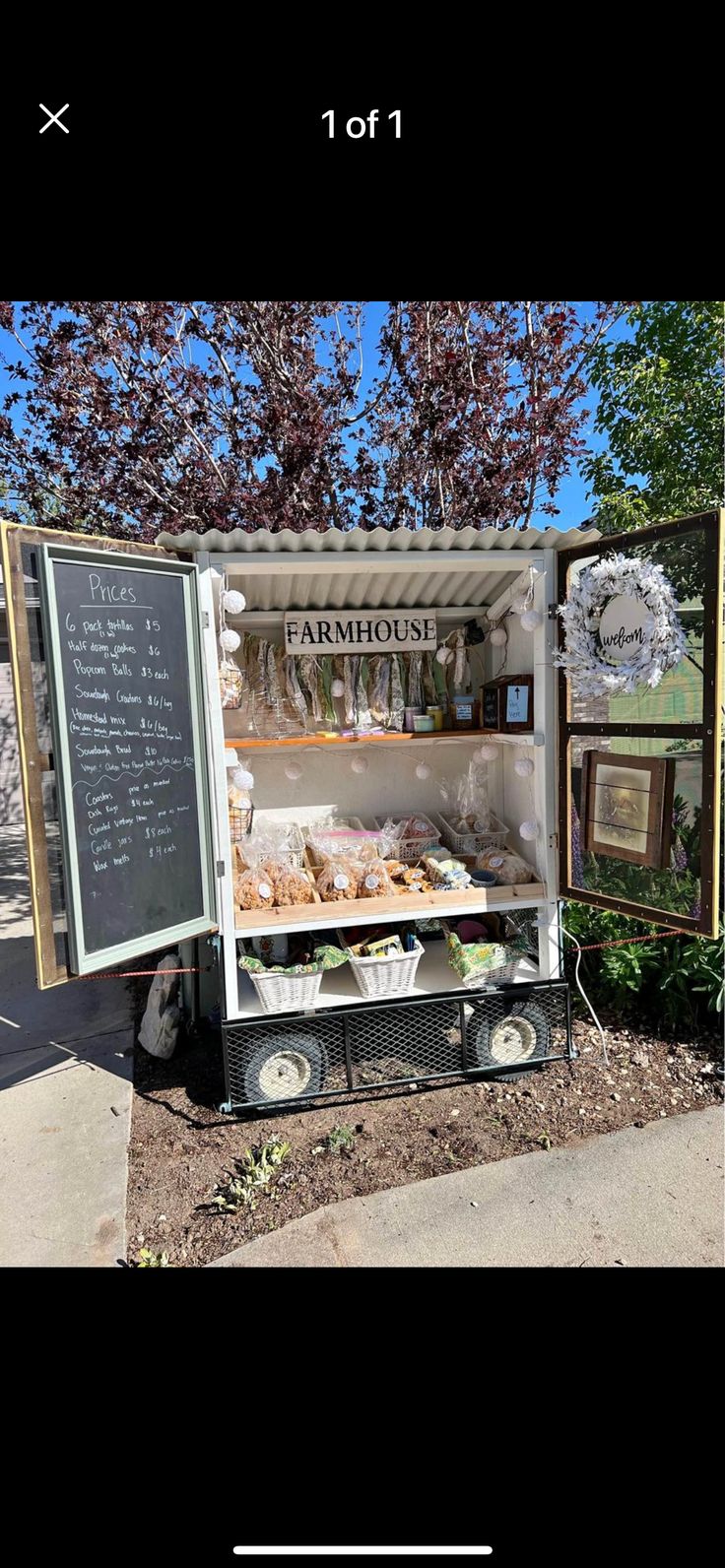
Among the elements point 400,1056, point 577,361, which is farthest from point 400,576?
point 577,361

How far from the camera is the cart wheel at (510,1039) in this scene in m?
3.77

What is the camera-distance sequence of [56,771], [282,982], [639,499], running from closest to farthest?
[56,771] < [282,982] < [639,499]

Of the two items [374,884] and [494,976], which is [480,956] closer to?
[494,976]

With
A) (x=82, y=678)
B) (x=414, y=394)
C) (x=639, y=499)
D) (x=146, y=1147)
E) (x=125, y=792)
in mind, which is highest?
(x=414, y=394)

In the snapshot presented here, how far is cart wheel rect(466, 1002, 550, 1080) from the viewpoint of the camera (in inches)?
148

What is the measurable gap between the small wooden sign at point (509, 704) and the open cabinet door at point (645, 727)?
214mm

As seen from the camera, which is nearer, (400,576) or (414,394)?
(400,576)

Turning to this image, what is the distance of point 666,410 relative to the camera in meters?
4.37

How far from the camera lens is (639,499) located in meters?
4.46

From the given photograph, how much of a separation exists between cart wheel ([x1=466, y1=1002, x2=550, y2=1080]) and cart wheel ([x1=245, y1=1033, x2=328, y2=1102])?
0.80 metres

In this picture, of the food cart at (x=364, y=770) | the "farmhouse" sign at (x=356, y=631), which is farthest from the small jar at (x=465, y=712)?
the "farmhouse" sign at (x=356, y=631)

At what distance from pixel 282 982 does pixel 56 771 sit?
1.55 meters

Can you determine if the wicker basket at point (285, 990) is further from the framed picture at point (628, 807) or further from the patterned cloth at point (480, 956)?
the framed picture at point (628, 807)

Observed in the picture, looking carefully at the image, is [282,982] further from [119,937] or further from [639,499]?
[639,499]
